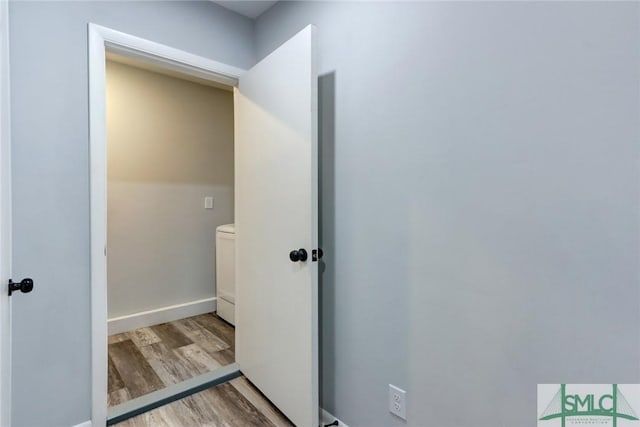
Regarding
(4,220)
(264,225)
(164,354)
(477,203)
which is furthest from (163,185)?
(477,203)

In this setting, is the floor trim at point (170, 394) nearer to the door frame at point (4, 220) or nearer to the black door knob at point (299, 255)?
the door frame at point (4, 220)

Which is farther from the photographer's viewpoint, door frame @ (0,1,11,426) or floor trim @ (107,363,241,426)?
floor trim @ (107,363,241,426)

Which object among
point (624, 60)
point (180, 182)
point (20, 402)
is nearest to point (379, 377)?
point (624, 60)

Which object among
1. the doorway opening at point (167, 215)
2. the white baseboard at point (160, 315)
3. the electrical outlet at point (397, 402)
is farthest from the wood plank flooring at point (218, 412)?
the white baseboard at point (160, 315)

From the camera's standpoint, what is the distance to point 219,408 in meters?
1.81

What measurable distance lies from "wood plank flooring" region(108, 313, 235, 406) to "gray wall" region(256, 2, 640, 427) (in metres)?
1.13

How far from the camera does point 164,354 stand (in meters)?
2.43

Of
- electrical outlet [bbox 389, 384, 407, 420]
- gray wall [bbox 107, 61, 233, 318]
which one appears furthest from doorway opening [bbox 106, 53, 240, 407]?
electrical outlet [bbox 389, 384, 407, 420]

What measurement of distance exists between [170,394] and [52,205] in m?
1.23

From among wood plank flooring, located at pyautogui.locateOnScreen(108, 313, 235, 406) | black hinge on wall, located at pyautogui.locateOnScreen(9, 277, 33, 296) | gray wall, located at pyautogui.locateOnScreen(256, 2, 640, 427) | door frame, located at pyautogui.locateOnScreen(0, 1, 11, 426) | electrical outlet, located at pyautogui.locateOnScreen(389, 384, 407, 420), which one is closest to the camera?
gray wall, located at pyautogui.locateOnScreen(256, 2, 640, 427)

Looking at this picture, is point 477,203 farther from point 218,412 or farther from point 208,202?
point 208,202

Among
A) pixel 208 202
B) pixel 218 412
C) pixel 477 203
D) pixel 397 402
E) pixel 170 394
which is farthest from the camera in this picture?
pixel 208 202

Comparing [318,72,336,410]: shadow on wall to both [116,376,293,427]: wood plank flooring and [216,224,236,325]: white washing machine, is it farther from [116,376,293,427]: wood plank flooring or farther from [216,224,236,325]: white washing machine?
[216,224,236,325]: white washing machine

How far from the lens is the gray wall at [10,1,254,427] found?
A: 1.38 meters
